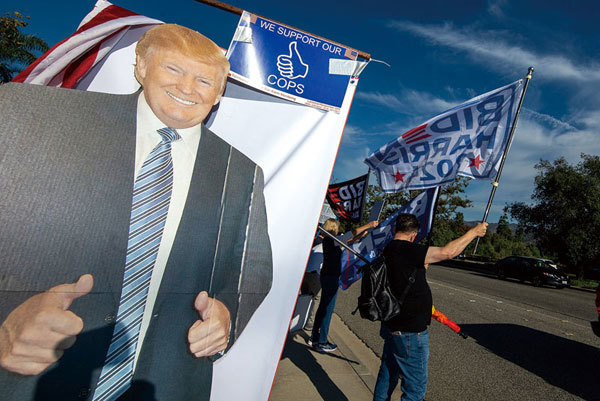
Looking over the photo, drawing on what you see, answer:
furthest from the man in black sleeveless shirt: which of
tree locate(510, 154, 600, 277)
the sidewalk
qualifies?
tree locate(510, 154, 600, 277)

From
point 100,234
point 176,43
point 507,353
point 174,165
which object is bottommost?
point 507,353

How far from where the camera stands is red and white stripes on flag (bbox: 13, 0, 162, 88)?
4.98ft

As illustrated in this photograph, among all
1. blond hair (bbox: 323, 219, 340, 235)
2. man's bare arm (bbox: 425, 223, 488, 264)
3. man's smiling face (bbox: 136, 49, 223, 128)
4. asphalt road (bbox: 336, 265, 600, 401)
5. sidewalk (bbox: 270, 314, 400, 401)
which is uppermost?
man's smiling face (bbox: 136, 49, 223, 128)

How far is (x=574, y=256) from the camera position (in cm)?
2289

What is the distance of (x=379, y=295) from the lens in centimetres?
Result: 260

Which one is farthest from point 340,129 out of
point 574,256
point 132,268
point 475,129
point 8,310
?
point 574,256

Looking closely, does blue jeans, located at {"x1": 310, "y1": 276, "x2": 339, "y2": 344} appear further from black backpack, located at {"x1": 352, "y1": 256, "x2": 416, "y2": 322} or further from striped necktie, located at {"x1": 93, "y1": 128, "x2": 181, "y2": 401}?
striped necktie, located at {"x1": 93, "y1": 128, "x2": 181, "y2": 401}

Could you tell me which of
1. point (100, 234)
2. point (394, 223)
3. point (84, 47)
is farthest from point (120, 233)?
point (394, 223)

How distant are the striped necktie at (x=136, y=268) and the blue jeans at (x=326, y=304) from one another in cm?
329

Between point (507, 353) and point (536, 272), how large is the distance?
14342 millimetres

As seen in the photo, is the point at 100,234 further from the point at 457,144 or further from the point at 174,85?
the point at 457,144

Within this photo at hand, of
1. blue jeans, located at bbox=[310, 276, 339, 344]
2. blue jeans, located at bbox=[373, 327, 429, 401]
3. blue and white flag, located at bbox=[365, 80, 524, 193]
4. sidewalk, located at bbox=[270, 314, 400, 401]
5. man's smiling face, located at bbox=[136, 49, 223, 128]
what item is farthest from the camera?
blue jeans, located at bbox=[310, 276, 339, 344]

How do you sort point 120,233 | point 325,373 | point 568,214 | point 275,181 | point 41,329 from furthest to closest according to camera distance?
point 568,214 → point 325,373 → point 275,181 → point 120,233 → point 41,329

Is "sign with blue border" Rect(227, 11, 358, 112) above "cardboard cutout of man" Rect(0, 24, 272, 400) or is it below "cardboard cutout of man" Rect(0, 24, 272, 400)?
above
